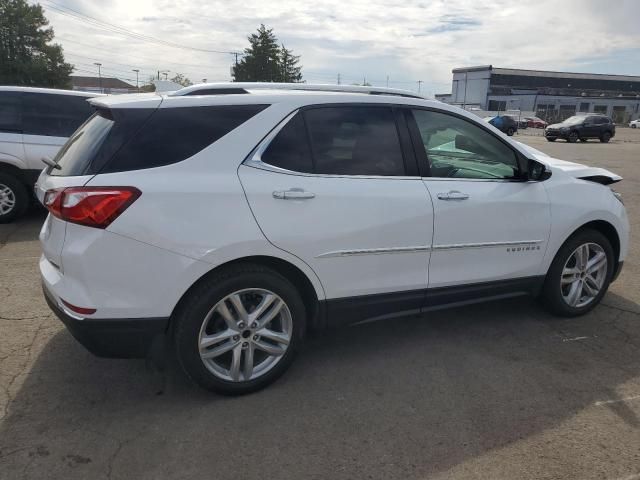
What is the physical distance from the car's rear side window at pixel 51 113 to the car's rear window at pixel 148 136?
16.3 feet

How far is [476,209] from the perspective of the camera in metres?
3.51

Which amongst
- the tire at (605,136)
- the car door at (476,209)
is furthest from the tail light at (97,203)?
the tire at (605,136)

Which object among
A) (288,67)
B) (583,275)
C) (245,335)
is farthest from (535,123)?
(245,335)

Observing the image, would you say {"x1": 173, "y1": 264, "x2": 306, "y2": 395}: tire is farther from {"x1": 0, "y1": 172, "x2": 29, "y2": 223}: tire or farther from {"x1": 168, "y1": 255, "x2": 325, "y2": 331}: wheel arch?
{"x1": 0, "y1": 172, "x2": 29, "y2": 223}: tire

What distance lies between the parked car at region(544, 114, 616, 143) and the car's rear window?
107ft

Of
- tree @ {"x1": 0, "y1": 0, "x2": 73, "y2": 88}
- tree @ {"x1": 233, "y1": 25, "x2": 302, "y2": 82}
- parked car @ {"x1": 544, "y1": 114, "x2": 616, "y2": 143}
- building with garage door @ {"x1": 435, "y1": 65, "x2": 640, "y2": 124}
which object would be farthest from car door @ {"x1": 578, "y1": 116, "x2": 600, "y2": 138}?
building with garage door @ {"x1": 435, "y1": 65, "x2": 640, "y2": 124}

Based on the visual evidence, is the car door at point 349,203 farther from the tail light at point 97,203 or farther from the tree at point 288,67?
the tree at point 288,67

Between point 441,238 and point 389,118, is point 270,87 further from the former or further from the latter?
point 441,238

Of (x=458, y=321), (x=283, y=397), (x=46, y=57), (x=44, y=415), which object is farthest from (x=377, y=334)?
(x=46, y=57)

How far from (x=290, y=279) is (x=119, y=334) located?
100 cm

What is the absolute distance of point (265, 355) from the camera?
10.2 ft

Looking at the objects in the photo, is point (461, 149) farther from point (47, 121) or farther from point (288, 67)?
point (288, 67)

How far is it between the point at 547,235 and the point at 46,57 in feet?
178

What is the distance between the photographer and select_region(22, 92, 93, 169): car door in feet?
23.2
